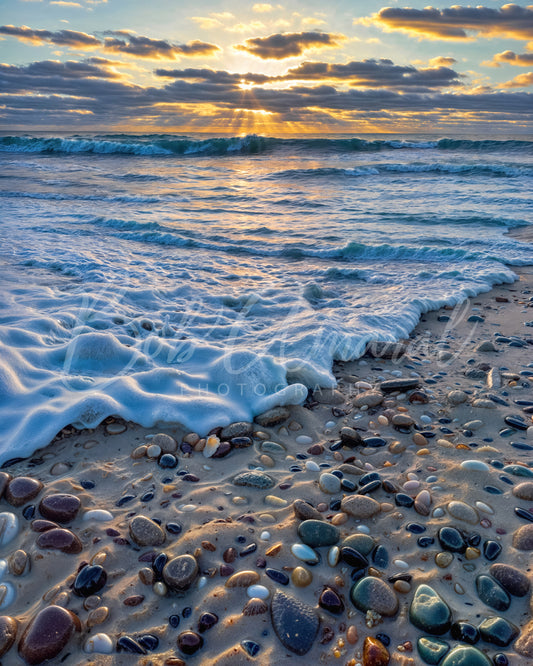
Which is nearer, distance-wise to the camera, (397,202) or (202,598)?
(202,598)

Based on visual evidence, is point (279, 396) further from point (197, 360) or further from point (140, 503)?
point (140, 503)

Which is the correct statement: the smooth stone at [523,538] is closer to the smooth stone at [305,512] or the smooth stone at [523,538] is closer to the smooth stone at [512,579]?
the smooth stone at [512,579]

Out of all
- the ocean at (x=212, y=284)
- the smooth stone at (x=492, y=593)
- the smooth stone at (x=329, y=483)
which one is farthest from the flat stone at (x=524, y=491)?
the ocean at (x=212, y=284)

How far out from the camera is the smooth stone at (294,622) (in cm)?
150

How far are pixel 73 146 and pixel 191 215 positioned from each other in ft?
85.6

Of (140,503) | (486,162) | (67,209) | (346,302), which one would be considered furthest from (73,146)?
(140,503)

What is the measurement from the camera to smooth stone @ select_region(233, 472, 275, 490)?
2.26m

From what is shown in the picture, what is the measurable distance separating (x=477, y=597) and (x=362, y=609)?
0.45 m

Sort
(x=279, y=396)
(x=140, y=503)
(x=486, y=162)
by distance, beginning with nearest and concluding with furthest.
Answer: (x=140, y=503) < (x=279, y=396) < (x=486, y=162)

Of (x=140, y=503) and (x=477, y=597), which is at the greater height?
(x=477, y=597)

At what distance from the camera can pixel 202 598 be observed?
168cm

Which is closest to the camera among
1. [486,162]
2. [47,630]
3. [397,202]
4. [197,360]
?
[47,630]

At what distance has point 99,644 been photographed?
1.49 meters

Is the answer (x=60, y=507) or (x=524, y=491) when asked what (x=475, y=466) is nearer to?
(x=524, y=491)
